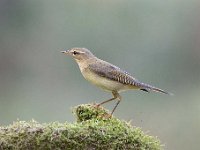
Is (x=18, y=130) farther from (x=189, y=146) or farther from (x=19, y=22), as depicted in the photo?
(x=19, y=22)

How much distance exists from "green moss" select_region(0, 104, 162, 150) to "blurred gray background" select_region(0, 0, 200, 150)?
9.33m

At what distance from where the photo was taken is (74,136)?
7.28m

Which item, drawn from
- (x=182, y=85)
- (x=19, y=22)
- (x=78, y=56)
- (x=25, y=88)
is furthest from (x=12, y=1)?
(x=78, y=56)

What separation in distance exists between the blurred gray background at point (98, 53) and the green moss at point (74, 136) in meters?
9.33

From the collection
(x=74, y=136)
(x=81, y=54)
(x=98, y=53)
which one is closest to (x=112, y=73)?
(x=81, y=54)

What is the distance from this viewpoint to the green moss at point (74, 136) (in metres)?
7.24

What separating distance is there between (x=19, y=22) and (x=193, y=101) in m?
6.69

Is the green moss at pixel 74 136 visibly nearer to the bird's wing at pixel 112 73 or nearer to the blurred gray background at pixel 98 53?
the bird's wing at pixel 112 73

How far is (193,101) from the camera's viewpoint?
18562 millimetres

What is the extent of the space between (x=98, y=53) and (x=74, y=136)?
1287cm

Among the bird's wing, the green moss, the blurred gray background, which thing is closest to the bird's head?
the bird's wing

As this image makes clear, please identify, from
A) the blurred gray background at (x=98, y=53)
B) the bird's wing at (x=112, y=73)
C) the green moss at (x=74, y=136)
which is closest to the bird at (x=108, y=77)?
the bird's wing at (x=112, y=73)

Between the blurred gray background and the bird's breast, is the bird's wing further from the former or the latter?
the blurred gray background

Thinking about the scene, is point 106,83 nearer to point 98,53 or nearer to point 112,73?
point 112,73
